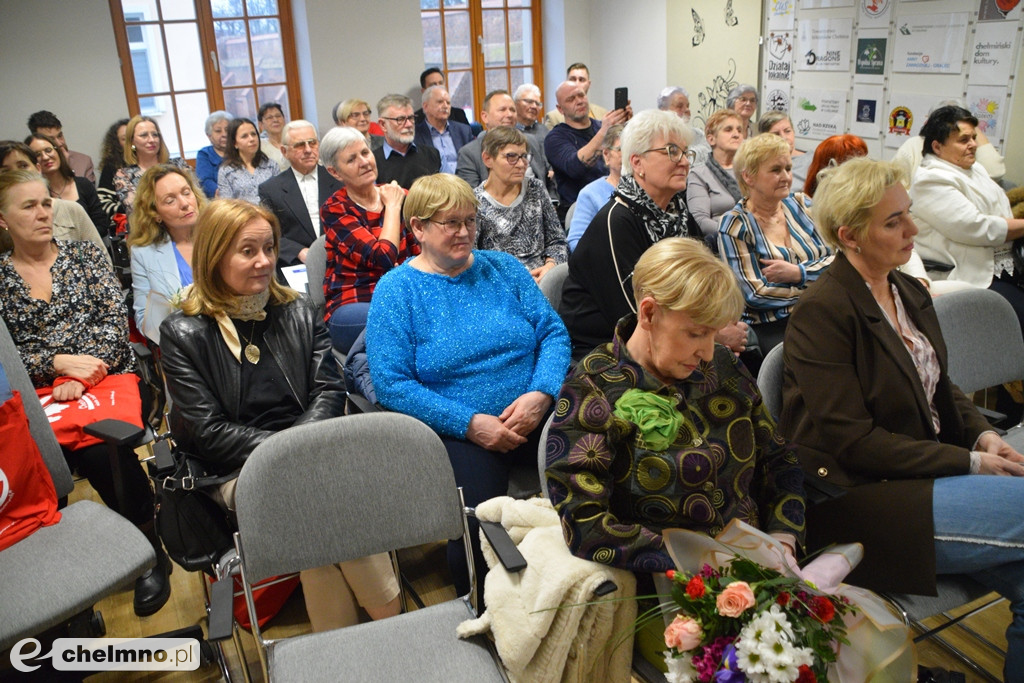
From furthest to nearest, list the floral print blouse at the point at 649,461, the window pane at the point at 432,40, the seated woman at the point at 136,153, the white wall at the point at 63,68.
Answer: the window pane at the point at 432,40 → the white wall at the point at 63,68 → the seated woman at the point at 136,153 → the floral print blouse at the point at 649,461

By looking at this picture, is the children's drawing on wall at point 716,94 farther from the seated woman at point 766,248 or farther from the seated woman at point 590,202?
the seated woman at point 766,248

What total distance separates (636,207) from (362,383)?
1092 mm

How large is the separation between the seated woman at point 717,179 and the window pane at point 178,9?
184 inches

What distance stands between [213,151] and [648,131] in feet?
14.2

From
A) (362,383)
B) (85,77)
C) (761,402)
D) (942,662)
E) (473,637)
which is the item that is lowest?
(942,662)

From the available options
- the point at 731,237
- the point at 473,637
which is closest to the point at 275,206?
the point at 731,237

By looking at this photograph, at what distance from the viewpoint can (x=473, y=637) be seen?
167 centimetres

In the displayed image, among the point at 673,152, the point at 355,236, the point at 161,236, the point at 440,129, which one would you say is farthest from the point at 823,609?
the point at 440,129

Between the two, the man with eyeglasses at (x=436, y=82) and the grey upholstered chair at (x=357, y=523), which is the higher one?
the man with eyeglasses at (x=436, y=82)

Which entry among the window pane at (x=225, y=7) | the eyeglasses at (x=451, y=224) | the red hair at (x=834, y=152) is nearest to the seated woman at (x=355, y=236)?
the eyeglasses at (x=451, y=224)

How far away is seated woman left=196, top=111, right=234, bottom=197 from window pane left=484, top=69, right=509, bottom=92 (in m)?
2.85

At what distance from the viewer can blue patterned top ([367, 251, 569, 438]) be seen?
2303 millimetres

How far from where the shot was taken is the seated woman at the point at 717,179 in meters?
4.17

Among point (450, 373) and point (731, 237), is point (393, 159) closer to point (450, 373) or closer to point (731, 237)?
point (731, 237)
